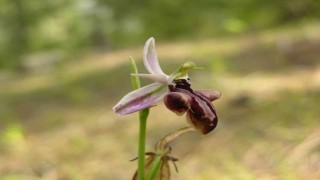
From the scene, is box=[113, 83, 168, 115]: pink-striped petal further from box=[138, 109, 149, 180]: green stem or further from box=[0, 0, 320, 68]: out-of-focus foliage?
box=[0, 0, 320, 68]: out-of-focus foliage

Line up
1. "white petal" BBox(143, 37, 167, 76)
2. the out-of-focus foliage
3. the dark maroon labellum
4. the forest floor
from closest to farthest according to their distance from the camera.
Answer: the dark maroon labellum → "white petal" BBox(143, 37, 167, 76) → the forest floor → the out-of-focus foliage

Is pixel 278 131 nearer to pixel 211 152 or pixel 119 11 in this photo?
pixel 211 152

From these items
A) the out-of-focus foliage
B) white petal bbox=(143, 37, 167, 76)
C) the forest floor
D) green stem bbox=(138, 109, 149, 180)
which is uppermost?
the out-of-focus foliage

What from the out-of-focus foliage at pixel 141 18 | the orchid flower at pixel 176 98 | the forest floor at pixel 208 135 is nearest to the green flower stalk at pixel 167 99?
the orchid flower at pixel 176 98

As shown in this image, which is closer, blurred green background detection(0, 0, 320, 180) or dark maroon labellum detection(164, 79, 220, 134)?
dark maroon labellum detection(164, 79, 220, 134)

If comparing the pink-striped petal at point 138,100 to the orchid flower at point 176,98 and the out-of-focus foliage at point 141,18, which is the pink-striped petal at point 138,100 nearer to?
the orchid flower at point 176,98

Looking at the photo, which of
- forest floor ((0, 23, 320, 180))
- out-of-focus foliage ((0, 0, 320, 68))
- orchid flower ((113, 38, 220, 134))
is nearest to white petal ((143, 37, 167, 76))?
orchid flower ((113, 38, 220, 134))

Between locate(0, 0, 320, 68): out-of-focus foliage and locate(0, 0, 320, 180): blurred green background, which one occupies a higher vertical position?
locate(0, 0, 320, 68): out-of-focus foliage

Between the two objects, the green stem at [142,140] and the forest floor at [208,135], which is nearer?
the green stem at [142,140]

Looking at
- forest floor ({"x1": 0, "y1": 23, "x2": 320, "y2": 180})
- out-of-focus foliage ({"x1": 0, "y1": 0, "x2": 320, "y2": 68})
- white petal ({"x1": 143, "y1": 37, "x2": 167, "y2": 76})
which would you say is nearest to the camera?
white petal ({"x1": 143, "y1": 37, "x2": 167, "y2": 76})
